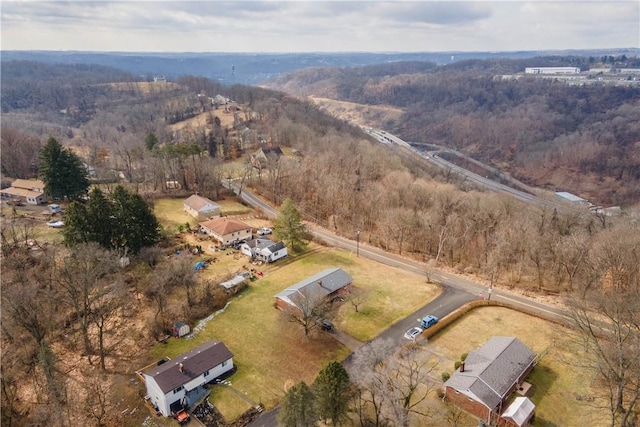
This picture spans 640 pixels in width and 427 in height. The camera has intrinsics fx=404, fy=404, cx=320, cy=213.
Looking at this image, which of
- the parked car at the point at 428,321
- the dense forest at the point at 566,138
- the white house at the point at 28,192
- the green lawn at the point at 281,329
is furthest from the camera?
the dense forest at the point at 566,138

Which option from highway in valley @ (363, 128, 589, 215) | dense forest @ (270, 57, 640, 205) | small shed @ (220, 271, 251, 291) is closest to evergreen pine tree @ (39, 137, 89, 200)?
small shed @ (220, 271, 251, 291)

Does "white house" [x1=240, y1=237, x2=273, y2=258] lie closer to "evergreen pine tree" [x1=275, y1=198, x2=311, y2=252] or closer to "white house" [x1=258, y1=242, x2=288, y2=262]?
"white house" [x1=258, y1=242, x2=288, y2=262]

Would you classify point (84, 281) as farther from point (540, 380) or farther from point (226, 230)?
Answer: point (540, 380)

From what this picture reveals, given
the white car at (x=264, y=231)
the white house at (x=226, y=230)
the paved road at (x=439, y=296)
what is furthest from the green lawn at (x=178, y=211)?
the paved road at (x=439, y=296)

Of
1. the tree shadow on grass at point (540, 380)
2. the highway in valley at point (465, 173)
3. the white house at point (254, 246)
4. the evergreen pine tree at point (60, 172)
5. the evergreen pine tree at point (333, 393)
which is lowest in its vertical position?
the highway in valley at point (465, 173)

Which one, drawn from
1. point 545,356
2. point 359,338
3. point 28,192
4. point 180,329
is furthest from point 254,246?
point 28,192

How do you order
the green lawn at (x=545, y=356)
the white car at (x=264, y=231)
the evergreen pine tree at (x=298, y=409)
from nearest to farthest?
1. the evergreen pine tree at (x=298, y=409)
2. the green lawn at (x=545, y=356)
3. the white car at (x=264, y=231)

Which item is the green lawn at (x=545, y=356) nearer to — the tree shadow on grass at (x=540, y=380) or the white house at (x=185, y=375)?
the tree shadow on grass at (x=540, y=380)
